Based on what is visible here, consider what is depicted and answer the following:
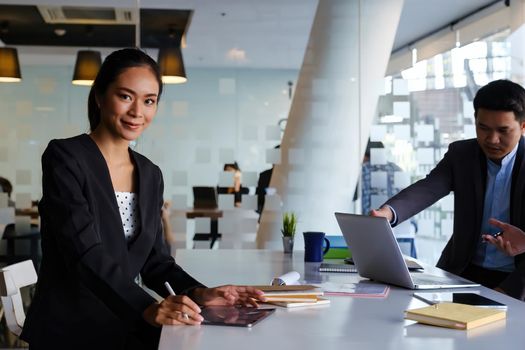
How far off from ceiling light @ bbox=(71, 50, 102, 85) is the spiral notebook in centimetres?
348

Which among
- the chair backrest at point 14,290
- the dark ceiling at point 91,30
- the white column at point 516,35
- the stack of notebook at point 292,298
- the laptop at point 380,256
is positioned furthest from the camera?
the white column at point 516,35

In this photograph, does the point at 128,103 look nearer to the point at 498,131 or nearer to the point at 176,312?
the point at 176,312

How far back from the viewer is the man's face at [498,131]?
10.5 ft

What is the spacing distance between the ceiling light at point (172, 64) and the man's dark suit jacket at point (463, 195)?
3094 millimetres

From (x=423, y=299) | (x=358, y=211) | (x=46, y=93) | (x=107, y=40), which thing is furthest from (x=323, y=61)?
(x=423, y=299)

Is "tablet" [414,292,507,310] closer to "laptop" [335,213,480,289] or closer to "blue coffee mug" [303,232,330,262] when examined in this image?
"laptop" [335,213,480,289]

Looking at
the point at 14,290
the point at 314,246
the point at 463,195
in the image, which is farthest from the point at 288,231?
the point at 14,290

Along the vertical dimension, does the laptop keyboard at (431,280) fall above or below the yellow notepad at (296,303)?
below

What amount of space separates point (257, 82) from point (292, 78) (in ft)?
0.91

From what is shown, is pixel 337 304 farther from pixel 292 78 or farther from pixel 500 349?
pixel 292 78

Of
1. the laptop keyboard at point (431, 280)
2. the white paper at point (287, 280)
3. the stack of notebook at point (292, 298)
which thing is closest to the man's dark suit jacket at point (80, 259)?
the stack of notebook at point (292, 298)

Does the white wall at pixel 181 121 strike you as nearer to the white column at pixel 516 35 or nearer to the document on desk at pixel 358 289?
the white column at pixel 516 35

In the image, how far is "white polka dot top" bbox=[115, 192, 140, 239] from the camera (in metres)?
2.39

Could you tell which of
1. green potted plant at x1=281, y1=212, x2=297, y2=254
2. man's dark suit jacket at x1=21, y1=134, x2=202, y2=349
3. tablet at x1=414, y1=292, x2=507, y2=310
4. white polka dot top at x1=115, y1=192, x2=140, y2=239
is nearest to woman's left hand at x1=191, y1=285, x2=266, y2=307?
man's dark suit jacket at x1=21, y1=134, x2=202, y2=349
